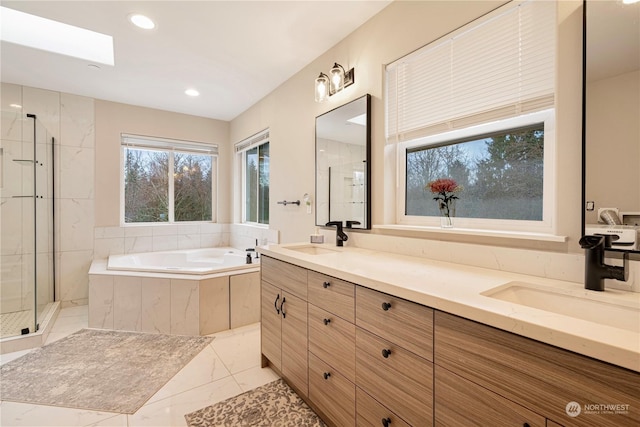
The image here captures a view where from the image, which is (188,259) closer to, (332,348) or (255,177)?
(255,177)

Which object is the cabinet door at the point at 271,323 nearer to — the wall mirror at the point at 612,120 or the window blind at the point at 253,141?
the wall mirror at the point at 612,120

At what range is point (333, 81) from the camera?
2.28 metres

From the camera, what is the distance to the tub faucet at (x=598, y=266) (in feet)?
3.19

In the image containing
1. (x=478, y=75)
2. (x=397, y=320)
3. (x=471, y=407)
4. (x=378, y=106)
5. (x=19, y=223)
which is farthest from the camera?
(x=19, y=223)

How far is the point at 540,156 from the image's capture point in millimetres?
1377

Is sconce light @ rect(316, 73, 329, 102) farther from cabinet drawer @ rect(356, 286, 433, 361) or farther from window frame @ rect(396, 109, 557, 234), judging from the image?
cabinet drawer @ rect(356, 286, 433, 361)

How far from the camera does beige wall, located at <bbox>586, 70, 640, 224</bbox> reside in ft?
3.28

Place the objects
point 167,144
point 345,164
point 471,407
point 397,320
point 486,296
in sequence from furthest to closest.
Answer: point 167,144 → point 345,164 → point 397,320 → point 486,296 → point 471,407

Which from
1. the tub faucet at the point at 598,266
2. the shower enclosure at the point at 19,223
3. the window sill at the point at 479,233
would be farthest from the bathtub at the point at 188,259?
the tub faucet at the point at 598,266

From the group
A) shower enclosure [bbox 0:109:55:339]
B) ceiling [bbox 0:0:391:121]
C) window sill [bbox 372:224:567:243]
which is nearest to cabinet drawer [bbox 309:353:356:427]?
window sill [bbox 372:224:567:243]

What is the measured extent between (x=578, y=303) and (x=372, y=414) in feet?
2.94

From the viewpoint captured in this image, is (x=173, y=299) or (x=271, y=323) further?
(x=173, y=299)

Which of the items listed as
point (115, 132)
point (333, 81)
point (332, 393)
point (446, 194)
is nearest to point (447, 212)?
point (446, 194)

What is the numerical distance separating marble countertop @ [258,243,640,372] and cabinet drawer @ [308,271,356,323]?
44mm
